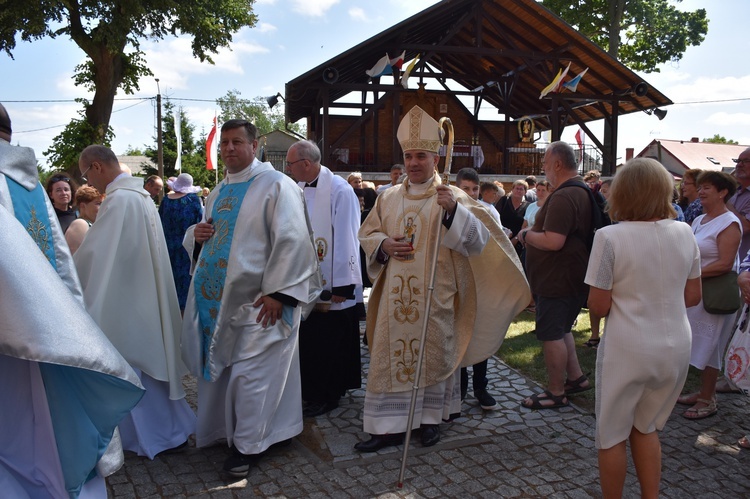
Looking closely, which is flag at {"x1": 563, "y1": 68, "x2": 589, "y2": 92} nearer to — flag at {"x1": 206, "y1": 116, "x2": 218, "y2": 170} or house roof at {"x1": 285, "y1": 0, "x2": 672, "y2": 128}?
house roof at {"x1": 285, "y1": 0, "x2": 672, "y2": 128}

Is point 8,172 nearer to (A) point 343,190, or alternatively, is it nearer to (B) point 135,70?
(A) point 343,190

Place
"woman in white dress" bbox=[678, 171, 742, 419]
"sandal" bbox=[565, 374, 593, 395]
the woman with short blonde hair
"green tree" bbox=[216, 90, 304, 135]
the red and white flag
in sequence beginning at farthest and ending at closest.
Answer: "green tree" bbox=[216, 90, 304, 135] → the red and white flag → "sandal" bbox=[565, 374, 593, 395] → "woman in white dress" bbox=[678, 171, 742, 419] → the woman with short blonde hair

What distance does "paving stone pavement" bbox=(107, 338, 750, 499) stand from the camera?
131 inches

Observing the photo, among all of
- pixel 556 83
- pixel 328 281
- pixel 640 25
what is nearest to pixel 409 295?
pixel 328 281

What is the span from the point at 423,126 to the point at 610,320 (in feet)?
5.61

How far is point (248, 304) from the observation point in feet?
11.9

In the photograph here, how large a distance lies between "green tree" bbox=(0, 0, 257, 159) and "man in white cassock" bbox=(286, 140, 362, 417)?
16.1 m

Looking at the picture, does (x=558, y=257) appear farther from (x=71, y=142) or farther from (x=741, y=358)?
(x=71, y=142)

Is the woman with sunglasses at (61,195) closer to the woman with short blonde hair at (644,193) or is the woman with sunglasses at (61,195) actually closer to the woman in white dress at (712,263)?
the woman with short blonde hair at (644,193)

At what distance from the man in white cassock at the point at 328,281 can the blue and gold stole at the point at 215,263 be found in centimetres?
88

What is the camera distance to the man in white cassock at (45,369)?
1.94 m

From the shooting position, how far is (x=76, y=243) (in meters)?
4.46

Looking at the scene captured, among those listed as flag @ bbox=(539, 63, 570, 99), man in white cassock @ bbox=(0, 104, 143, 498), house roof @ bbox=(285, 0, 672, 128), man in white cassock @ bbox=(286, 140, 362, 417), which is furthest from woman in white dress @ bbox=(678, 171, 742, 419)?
flag @ bbox=(539, 63, 570, 99)

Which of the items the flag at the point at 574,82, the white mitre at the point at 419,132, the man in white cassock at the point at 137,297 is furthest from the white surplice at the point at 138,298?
the flag at the point at 574,82
